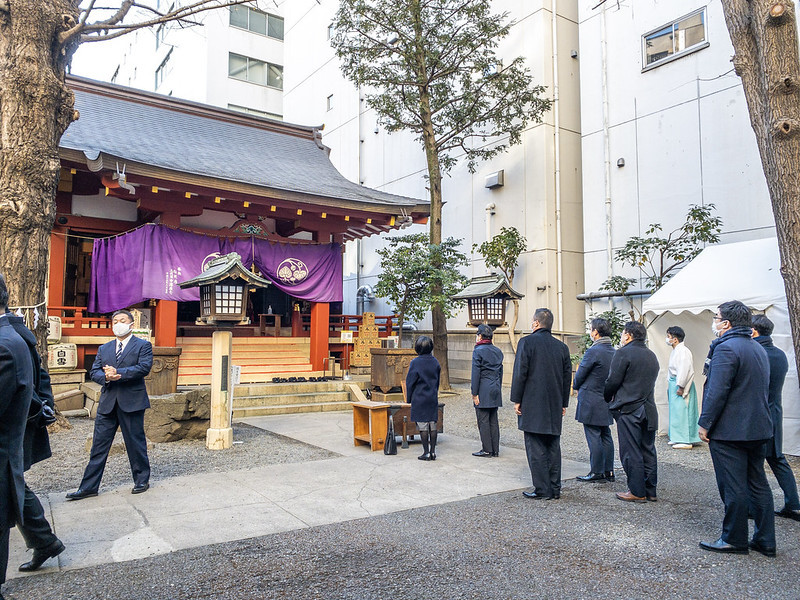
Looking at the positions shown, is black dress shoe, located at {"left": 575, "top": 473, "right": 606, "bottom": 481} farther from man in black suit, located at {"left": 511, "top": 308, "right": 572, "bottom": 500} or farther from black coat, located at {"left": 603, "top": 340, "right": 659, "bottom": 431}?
black coat, located at {"left": 603, "top": 340, "right": 659, "bottom": 431}

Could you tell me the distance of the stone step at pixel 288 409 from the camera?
1077 centimetres

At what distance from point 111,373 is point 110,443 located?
0.69m

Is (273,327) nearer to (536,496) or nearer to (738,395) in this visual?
(536,496)

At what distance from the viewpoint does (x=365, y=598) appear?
10.8ft

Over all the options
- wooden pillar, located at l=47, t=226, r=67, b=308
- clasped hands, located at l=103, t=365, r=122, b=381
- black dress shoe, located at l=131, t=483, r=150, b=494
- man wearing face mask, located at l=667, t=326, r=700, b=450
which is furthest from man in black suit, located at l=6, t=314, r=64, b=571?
wooden pillar, located at l=47, t=226, r=67, b=308

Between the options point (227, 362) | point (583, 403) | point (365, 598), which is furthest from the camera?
point (227, 362)

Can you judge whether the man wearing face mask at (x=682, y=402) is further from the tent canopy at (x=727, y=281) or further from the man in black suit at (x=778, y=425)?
the man in black suit at (x=778, y=425)

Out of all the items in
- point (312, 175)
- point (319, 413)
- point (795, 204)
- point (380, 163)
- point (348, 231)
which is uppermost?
point (380, 163)

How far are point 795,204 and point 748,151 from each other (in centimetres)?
537

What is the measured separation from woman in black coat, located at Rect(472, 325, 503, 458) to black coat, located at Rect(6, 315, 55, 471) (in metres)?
4.57

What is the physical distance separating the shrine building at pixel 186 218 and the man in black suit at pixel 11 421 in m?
8.67

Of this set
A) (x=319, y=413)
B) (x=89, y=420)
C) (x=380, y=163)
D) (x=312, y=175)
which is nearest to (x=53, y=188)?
(x=89, y=420)

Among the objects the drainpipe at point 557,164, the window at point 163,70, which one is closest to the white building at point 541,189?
the drainpipe at point 557,164

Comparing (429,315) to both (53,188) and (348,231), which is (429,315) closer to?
(348,231)
